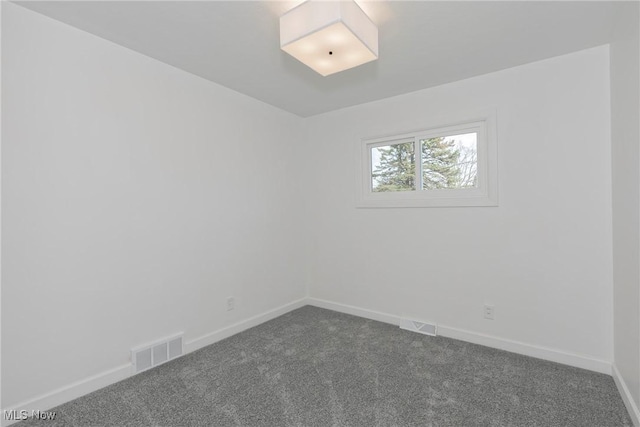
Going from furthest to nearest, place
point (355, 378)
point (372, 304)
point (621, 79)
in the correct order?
1. point (372, 304)
2. point (355, 378)
3. point (621, 79)

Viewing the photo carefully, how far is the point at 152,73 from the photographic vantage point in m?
2.31

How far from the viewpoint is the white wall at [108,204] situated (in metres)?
1.72

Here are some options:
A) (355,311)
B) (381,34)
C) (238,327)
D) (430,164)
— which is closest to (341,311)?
(355,311)

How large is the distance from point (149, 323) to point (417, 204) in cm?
248

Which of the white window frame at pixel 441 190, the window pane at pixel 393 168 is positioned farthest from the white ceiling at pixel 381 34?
the window pane at pixel 393 168

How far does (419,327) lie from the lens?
2887 millimetres

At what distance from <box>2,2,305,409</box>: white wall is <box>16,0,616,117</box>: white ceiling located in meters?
0.24

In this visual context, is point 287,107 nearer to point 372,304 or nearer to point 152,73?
point 152,73

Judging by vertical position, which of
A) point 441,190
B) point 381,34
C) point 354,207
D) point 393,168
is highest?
point 381,34

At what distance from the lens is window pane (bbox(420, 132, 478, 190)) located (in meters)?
2.74

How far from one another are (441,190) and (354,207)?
92 cm

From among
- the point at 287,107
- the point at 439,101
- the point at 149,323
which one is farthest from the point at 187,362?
the point at 439,101

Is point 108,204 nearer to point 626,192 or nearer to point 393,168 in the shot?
point 393,168

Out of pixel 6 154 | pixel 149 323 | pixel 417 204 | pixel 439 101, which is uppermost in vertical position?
pixel 439 101
